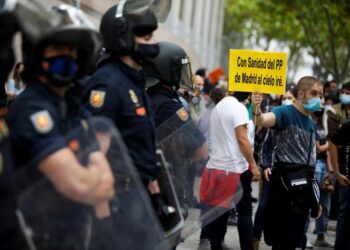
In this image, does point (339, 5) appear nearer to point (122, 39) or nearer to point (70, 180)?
point (122, 39)

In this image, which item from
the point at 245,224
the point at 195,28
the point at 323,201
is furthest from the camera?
the point at 195,28

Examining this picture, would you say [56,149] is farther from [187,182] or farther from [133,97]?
[187,182]

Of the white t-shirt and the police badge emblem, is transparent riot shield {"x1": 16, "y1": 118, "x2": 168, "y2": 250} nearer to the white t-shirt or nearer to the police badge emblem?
the police badge emblem

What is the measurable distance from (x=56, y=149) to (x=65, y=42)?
0.54 meters

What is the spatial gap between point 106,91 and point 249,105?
471 centimetres

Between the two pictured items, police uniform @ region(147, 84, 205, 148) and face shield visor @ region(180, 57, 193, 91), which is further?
face shield visor @ region(180, 57, 193, 91)

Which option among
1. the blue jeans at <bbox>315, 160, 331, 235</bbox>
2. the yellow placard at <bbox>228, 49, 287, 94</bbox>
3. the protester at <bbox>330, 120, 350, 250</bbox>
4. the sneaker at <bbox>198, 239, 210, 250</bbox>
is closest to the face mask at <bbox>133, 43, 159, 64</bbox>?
the yellow placard at <bbox>228, 49, 287, 94</bbox>

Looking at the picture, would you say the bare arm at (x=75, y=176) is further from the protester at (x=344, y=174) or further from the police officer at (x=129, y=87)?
the protester at (x=344, y=174)

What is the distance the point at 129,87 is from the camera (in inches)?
190

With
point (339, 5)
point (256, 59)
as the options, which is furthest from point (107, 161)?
point (339, 5)

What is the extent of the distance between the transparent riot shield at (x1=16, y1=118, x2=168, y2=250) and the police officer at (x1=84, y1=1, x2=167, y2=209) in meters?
0.99

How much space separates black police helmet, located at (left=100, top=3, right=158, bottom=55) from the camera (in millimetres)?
4863

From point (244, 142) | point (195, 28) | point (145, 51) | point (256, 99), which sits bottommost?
point (195, 28)

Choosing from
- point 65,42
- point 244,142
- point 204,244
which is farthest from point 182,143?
point 204,244
